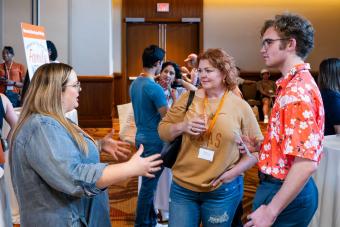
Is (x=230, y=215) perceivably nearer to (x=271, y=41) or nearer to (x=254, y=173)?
(x=271, y=41)

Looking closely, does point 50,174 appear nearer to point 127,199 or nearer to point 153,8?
point 127,199

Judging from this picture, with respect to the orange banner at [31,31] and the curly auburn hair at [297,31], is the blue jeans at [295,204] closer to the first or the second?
the curly auburn hair at [297,31]

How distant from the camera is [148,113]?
330 centimetres

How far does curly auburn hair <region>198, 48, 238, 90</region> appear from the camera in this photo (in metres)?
2.35

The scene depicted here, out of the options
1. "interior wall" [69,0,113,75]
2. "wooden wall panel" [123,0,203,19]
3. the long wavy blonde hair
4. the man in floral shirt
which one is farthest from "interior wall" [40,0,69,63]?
the man in floral shirt

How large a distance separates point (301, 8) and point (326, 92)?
9.21 meters

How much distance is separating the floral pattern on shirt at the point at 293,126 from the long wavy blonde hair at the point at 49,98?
2.36 ft

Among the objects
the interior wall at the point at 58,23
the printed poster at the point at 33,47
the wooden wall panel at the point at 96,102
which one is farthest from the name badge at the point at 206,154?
the interior wall at the point at 58,23

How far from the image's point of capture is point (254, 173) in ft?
19.4

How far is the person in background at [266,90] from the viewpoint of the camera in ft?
34.5

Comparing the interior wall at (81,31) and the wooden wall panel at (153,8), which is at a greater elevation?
the wooden wall panel at (153,8)

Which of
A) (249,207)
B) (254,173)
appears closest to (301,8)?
(254,173)

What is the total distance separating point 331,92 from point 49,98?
2.37 meters

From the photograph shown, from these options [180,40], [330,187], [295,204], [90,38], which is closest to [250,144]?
[295,204]
